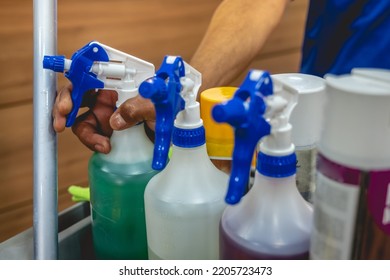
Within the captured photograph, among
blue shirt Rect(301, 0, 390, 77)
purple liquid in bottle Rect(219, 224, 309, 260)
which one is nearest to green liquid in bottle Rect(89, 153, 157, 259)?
purple liquid in bottle Rect(219, 224, 309, 260)

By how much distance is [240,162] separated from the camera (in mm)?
293

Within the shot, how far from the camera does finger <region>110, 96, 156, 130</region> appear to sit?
0.41 metres

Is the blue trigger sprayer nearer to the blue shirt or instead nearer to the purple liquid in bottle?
the purple liquid in bottle

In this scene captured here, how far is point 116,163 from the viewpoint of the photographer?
43 centimetres

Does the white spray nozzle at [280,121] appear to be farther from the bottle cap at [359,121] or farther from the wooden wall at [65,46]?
the wooden wall at [65,46]

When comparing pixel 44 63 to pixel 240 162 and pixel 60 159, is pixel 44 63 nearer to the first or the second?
pixel 240 162

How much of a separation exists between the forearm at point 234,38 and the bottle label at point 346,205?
12.3 inches

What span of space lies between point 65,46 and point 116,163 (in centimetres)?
39

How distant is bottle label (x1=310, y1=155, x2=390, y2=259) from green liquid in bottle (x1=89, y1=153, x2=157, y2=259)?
0.62 feet

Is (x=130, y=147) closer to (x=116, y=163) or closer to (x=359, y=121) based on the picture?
(x=116, y=163)

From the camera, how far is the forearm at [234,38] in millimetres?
601

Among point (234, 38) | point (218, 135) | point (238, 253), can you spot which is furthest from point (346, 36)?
point (238, 253)

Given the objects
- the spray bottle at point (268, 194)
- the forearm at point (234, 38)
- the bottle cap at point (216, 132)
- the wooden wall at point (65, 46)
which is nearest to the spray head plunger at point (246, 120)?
the spray bottle at point (268, 194)
